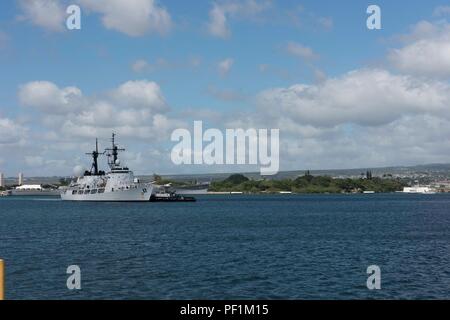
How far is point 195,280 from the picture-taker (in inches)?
1495

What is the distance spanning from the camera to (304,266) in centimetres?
4459

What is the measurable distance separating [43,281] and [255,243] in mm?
30178

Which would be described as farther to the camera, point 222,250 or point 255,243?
point 255,243

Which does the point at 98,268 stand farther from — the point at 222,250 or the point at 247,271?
the point at 222,250
